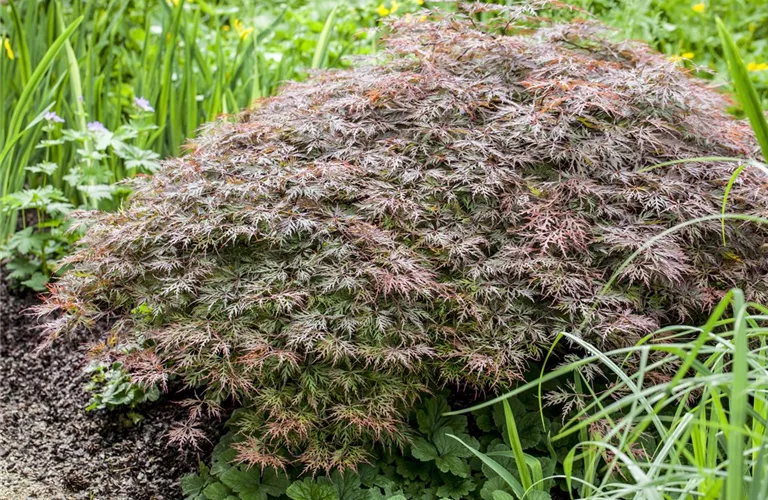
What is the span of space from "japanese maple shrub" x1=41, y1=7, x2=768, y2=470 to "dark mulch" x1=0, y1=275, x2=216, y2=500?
0.35 metres

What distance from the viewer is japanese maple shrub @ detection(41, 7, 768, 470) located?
5.74 feet

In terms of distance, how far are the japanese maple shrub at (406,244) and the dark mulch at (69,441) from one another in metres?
0.35

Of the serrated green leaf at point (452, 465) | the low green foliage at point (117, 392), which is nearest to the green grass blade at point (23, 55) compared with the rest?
the low green foliage at point (117, 392)

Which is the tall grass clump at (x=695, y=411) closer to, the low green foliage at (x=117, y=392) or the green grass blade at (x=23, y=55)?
the low green foliage at (x=117, y=392)

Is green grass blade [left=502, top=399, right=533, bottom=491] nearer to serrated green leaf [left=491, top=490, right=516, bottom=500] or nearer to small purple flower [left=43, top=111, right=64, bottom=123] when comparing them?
serrated green leaf [left=491, top=490, right=516, bottom=500]

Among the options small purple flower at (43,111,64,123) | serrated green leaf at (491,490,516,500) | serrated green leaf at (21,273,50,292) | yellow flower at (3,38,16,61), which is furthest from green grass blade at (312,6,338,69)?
serrated green leaf at (491,490,516,500)

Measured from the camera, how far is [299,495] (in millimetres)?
1795

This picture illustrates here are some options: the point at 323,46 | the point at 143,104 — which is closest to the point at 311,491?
the point at 143,104

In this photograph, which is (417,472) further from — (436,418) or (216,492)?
(216,492)

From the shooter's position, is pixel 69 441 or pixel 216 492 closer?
pixel 216 492

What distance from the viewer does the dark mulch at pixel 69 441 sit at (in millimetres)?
1975

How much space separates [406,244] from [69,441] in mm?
1217

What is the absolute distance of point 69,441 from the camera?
2.14 meters

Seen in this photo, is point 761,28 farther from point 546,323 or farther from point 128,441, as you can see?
point 128,441
